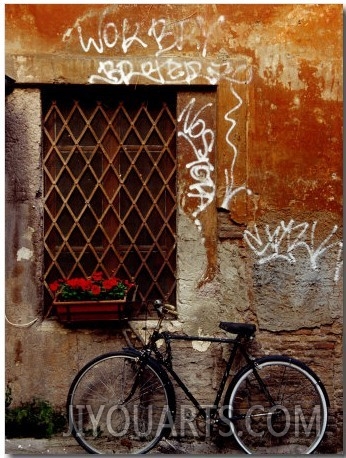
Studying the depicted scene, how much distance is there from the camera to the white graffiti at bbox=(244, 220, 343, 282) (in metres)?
5.73

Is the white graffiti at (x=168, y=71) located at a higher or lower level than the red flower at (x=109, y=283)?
higher

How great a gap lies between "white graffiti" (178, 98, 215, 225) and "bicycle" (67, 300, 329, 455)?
0.96 metres

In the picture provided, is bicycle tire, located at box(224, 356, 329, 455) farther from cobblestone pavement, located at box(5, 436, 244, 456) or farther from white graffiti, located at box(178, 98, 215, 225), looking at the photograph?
white graffiti, located at box(178, 98, 215, 225)

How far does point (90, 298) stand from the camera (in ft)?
18.3

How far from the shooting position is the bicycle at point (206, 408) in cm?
552

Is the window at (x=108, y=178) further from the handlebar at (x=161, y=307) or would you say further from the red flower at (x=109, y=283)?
the handlebar at (x=161, y=307)

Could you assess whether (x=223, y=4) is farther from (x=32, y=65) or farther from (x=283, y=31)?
(x=32, y=65)

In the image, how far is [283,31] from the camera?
18.7ft

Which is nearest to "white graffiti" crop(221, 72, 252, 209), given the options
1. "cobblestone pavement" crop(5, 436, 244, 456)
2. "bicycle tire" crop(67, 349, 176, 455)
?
"bicycle tire" crop(67, 349, 176, 455)

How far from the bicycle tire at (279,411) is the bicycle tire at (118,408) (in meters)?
0.63

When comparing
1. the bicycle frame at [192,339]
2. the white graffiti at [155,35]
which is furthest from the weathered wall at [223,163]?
the bicycle frame at [192,339]

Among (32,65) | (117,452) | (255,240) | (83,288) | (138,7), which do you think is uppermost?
(138,7)

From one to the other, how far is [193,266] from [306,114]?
1561 millimetres

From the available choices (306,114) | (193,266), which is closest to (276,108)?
(306,114)
